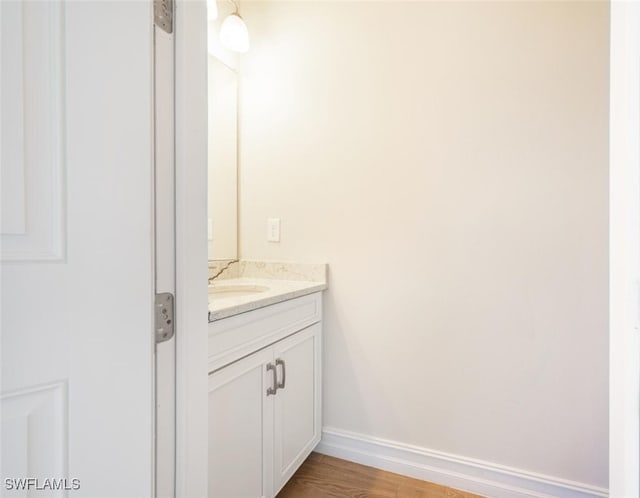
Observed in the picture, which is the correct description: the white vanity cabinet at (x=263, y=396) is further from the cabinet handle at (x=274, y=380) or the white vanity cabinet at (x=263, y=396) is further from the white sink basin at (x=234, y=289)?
the white sink basin at (x=234, y=289)

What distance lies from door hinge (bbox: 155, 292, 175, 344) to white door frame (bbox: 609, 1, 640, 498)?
0.75 meters

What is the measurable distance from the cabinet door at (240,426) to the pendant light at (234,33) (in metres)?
1.51

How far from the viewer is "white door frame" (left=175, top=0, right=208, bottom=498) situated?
0.69 meters

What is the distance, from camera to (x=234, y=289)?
1741mm

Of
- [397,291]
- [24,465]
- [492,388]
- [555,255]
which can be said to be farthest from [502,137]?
[24,465]

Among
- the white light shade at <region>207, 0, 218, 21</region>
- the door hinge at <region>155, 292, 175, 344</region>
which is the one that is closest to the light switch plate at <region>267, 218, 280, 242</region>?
the white light shade at <region>207, 0, 218, 21</region>

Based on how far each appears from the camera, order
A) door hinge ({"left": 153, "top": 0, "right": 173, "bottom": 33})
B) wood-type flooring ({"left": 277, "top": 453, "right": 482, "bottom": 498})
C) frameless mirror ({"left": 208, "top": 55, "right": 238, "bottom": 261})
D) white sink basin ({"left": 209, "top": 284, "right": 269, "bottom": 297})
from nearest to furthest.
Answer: door hinge ({"left": 153, "top": 0, "right": 173, "bottom": 33})
wood-type flooring ({"left": 277, "top": 453, "right": 482, "bottom": 498})
white sink basin ({"left": 209, "top": 284, "right": 269, "bottom": 297})
frameless mirror ({"left": 208, "top": 55, "right": 238, "bottom": 261})

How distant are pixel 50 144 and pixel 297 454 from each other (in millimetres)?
1532

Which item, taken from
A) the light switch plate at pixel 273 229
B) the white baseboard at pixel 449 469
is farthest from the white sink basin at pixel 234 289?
the white baseboard at pixel 449 469

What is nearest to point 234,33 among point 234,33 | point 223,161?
point 234,33

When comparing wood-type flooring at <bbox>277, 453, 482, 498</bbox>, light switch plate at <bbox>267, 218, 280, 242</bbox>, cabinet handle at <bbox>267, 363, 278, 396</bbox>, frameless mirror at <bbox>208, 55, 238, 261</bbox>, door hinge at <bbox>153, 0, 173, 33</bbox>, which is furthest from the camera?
light switch plate at <bbox>267, 218, 280, 242</bbox>

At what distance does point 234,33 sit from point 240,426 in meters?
1.79

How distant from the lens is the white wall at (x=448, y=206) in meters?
1.42

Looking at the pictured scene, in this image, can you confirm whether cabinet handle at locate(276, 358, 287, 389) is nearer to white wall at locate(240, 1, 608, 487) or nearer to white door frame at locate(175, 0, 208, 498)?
white wall at locate(240, 1, 608, 487)
